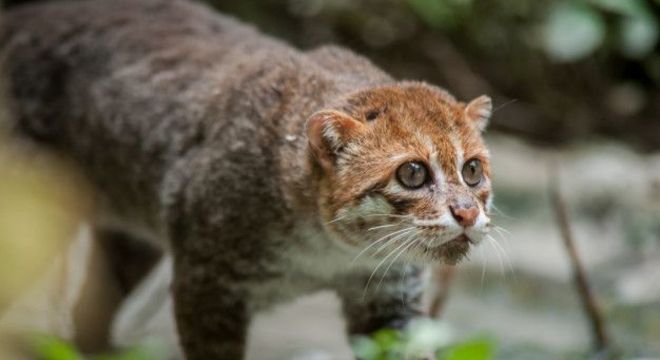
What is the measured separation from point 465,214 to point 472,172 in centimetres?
38

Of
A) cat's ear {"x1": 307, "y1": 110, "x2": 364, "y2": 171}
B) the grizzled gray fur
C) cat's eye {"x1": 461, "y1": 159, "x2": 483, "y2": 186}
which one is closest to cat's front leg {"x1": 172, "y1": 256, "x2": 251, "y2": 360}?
the grizzled gray fur

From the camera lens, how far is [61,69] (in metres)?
7.66

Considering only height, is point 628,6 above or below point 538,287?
above

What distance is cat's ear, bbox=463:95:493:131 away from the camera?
5574mm

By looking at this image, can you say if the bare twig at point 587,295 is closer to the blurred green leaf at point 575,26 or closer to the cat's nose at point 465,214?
the blurred green leaf at point 575,26

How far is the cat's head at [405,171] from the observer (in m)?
5.11

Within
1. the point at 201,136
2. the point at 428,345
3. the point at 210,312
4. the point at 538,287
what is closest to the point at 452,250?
the point at 428,345

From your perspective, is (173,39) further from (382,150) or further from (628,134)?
(628,134)

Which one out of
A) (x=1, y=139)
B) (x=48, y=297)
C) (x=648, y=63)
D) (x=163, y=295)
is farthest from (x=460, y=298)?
(x=648, y=63)

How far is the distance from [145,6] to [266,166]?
223cm

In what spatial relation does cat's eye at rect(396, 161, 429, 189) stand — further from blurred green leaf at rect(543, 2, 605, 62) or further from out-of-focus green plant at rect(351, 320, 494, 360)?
blurred green leaf at rect(543, 2, 605, 62)

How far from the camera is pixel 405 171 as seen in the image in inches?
205

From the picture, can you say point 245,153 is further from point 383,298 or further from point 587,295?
point 587,295

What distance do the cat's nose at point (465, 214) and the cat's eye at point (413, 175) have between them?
24 cm
